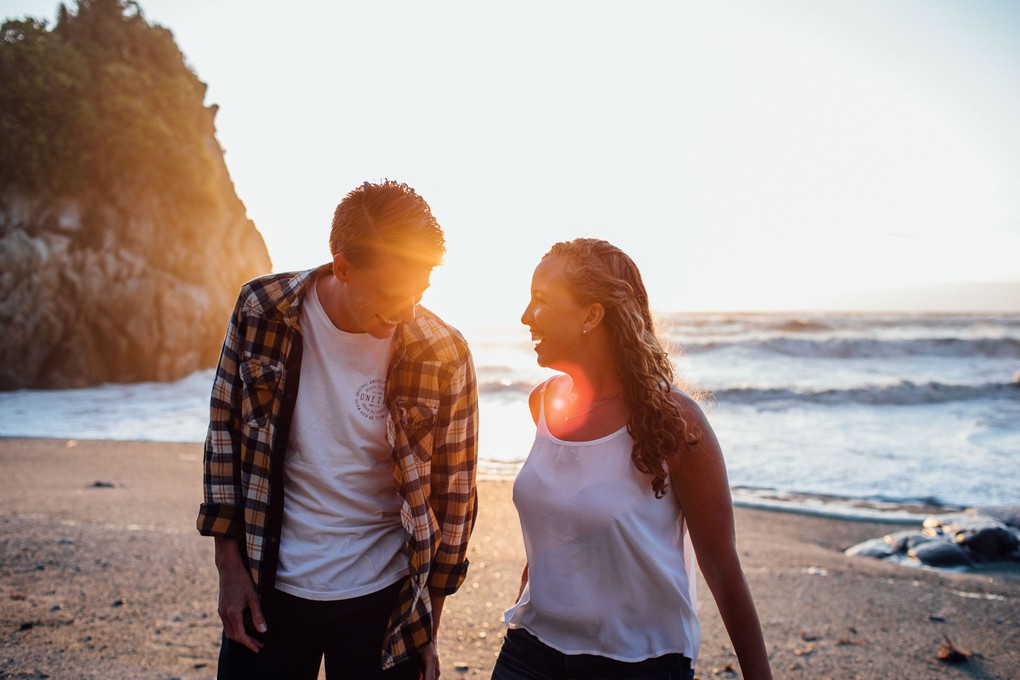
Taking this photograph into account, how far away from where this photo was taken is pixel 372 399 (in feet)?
7.81

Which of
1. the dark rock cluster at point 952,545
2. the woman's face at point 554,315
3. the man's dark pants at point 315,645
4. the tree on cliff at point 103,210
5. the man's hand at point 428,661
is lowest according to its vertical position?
the dark rock cluster at point 952,545

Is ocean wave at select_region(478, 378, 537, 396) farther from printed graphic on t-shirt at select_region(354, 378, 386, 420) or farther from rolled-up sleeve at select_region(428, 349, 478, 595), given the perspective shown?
printed graphic on t-shirt at select_region(354, 378, 386, 420)

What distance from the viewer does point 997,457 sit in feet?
37.6

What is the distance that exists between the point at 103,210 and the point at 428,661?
85.9 feet

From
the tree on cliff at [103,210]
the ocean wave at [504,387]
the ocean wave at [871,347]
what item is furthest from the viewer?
the ocean wave at [871,347]

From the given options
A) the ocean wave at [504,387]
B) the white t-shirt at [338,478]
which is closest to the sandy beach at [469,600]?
the white t-shirt at [338,478]

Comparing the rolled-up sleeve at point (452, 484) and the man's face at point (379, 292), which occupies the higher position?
the man's face at point (379, 292)

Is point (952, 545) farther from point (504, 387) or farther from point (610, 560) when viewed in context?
point (504, 387)

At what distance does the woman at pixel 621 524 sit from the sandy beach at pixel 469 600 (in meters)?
2.16

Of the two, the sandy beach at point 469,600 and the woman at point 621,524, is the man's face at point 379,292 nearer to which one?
the woman at point 621,524

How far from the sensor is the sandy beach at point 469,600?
405 cm

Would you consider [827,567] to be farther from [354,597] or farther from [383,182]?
[383,182]

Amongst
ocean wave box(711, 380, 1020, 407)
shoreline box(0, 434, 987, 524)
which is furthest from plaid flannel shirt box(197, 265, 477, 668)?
ocean wave box(711, 380, 1020, 407)

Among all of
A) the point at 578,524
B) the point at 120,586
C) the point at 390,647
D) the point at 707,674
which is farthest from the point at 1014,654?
the point at 120,586
